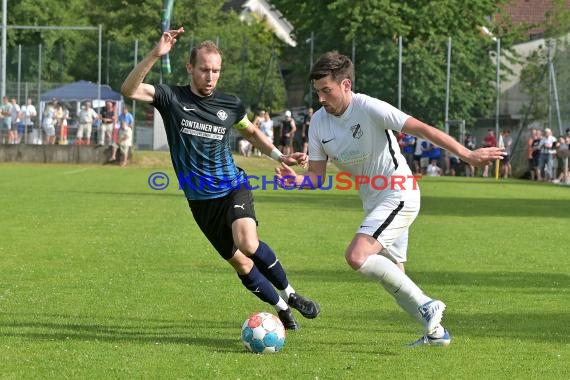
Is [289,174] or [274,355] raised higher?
[289,174]

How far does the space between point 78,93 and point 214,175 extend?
39.2 meters

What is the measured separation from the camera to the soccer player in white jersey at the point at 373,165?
8.43 m

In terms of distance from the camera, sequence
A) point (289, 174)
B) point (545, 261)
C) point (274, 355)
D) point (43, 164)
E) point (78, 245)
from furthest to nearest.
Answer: point (43, 164) → point (78, 245) → point (545, 261) → point (289, 174) → point (274, 355)

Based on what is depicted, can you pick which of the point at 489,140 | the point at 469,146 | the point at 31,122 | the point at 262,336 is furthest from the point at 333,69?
the point at 31,122

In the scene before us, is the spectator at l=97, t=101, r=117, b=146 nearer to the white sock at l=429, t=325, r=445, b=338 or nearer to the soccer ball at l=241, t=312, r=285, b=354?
the soccer ball at l=241, t=312, r=285, b=354

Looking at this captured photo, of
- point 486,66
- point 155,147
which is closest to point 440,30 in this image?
point 486,66

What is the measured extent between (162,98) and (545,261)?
23.4ft

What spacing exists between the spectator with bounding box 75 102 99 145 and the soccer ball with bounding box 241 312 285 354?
38139 mm

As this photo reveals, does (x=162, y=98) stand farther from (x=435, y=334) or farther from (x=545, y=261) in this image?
(x=545, y=261)

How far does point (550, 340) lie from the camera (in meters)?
8.96

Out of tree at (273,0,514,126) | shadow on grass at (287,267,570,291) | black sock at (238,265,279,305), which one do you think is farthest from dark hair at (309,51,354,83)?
tree at (273,0,514,126)

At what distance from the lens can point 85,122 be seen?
151 ft

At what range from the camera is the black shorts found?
30.2ft

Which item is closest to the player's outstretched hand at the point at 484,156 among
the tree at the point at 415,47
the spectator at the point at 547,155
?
the spectator at the point at 547,155
